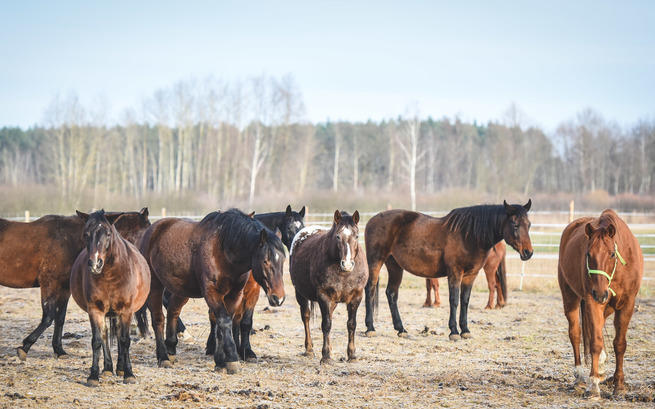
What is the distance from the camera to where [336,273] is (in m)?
6.68

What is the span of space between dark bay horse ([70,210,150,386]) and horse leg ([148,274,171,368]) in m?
0.66

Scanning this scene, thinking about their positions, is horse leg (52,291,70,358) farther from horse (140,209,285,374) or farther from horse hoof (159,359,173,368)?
horse hoof (159,359,173,368)

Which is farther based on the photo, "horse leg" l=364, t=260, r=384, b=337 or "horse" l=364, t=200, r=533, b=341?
"horse leg" l=364, t=260, r=384, b=337

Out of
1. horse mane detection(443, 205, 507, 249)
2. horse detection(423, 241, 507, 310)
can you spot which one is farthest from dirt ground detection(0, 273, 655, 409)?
horse mane detection(443, 205, 507, 249)

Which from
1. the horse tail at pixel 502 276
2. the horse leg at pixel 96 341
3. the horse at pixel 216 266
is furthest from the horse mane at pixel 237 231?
the horse tail at pixel 502 276

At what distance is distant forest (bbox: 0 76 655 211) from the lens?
3362 cm

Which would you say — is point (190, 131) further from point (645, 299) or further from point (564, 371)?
point (564, 371)

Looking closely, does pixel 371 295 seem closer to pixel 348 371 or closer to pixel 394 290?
pixel 394 290

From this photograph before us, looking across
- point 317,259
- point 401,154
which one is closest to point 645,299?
point 317,259

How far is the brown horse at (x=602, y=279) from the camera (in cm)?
508

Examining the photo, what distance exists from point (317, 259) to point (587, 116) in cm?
4817

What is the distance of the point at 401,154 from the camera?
4688 cm

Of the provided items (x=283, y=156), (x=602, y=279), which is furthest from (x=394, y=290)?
(x=283, y=156)

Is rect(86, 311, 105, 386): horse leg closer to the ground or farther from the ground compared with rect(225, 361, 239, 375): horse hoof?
farther from the ground
